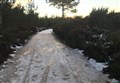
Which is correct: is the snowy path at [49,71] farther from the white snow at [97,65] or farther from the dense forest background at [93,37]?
the dense forest background at [93,37]

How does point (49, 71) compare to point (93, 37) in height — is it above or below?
below

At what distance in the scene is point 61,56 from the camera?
17.0 meters

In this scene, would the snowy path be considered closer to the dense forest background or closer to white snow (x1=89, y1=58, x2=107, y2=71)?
white snow (x1=89, y1=58, x2=107, y2=71)

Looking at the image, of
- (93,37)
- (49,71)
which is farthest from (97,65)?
(93,37)

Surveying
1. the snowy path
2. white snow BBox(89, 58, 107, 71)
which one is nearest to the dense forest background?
white snow BBox(89, 58, 107, 71)

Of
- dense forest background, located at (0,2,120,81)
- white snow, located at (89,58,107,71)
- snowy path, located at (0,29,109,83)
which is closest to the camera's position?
snowy path, located at (0,29,109,83)

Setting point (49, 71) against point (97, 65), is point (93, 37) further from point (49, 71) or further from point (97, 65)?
point (49, 71)

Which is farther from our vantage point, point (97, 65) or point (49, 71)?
point (97, 65)

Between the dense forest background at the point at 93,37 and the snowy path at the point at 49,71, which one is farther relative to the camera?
the dense forest background at the point at 93,37

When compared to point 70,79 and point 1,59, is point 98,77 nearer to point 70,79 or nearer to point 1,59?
point 70,79

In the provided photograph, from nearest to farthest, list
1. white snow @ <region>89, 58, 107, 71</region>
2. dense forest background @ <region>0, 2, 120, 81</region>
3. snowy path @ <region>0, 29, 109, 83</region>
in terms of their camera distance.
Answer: snowy path @ <region>0, 29, 109, 83</region> < white snow @ <region>89, 58, 107, 71</region> < dense forest background @ <region>0, 2, 120, 81</region>

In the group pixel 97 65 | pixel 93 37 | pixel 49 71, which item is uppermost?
pixel 93 37

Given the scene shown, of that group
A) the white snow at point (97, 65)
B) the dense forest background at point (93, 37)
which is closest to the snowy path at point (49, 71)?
the white snow at point (97, 65)

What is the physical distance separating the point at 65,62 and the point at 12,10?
662 inches
